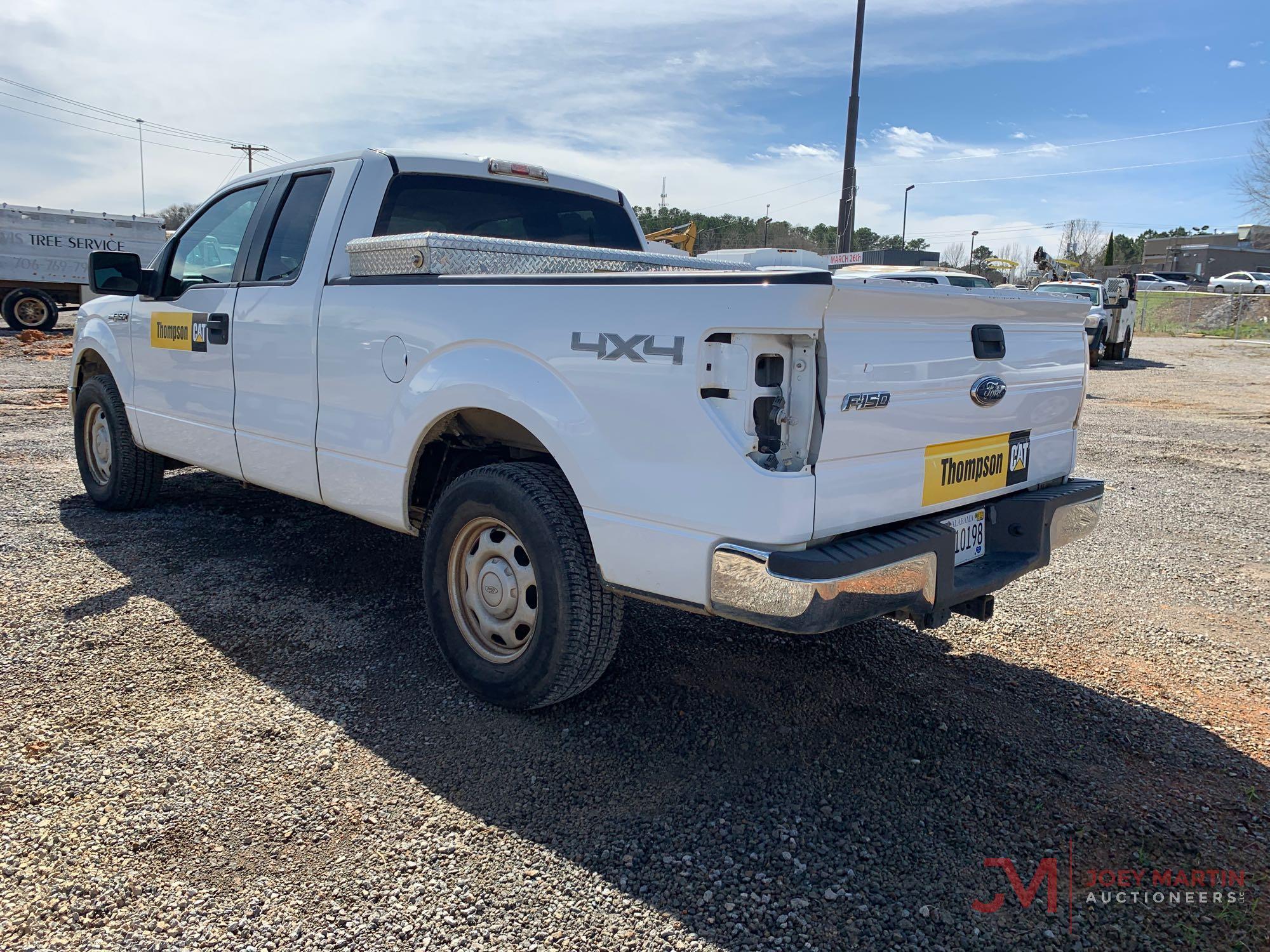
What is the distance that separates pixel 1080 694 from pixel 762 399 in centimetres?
210

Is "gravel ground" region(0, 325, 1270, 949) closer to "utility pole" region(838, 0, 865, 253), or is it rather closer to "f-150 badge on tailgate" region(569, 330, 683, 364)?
"f-150 badge on tailgate" region(569, 330, 683, 364)

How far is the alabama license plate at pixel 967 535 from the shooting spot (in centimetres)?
314

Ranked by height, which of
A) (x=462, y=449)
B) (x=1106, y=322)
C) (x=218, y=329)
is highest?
(x=1106, y=322)

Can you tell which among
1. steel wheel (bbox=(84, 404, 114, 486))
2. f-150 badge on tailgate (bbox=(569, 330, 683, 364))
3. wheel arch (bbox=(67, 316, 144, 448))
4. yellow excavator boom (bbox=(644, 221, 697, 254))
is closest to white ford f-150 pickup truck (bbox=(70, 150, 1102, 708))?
f-150 badge on tailgate (bbox=(569, 330, 683, 364))

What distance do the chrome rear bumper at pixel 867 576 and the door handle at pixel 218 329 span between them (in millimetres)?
3054

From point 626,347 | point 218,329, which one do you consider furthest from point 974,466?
point 218,329

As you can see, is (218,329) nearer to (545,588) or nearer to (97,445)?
(97,445)

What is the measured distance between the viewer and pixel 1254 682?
3.84 meters

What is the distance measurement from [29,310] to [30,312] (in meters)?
0.05

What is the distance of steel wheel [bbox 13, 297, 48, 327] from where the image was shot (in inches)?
856

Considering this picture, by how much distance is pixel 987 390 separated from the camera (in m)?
3.20

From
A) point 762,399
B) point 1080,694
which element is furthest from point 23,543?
point 1080,694

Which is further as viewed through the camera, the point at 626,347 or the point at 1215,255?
the point at 1215,255

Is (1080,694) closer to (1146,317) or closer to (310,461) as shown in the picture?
(310,461)
